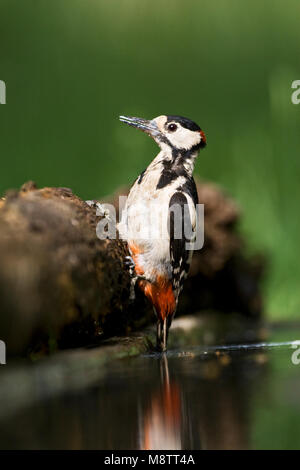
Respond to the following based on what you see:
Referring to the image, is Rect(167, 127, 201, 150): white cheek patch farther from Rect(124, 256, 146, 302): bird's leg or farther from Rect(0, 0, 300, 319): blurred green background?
Rect(0, 0, 300, 319): blurred green background

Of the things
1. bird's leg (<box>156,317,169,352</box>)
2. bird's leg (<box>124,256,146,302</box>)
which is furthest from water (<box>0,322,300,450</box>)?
bird's leg (<box>156,317,169,352</box>)

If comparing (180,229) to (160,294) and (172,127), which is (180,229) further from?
(172,127)

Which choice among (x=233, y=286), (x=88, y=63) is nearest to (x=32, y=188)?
(x=233, y=286)

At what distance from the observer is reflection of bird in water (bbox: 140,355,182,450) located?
1.08 metres

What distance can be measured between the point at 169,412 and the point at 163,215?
118cm

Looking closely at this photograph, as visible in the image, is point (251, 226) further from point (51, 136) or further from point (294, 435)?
point (294, 435)

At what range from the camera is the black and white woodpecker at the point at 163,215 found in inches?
94.3

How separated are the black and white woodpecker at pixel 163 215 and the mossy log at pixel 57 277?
0.09 meters

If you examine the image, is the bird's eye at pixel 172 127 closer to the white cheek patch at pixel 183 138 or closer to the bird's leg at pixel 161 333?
the white cheek patch at pixel 183 138

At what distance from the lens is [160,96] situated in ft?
18.4

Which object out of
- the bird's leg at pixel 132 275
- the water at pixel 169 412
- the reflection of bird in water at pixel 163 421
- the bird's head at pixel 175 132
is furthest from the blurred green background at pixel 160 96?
the reflection of bird in water at pixel 163 421

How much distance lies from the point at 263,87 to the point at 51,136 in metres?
1.97

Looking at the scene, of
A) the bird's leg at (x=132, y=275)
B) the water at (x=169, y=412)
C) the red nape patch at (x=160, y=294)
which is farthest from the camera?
the red nape patch at (x=160, y=294)

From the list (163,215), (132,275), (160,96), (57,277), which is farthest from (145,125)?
(160,96)
